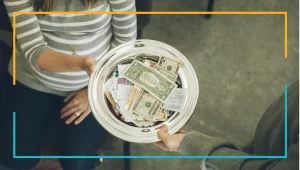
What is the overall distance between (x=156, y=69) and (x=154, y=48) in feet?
0.20

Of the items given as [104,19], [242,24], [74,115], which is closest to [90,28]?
[104,19]

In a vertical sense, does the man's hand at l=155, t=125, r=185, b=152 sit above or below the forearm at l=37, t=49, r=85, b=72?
below

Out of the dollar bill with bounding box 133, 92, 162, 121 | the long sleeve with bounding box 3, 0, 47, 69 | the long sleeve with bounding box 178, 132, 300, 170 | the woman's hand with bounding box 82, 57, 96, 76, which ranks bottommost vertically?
the long sleeve with bounding box 178, 132, 300, 170

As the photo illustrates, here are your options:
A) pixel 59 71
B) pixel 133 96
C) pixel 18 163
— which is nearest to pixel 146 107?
pixel 133 96

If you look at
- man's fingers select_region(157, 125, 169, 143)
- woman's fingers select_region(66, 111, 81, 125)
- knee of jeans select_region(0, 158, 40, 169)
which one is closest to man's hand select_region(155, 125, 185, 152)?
man's fingers select_region(157, 125, 169, 143)

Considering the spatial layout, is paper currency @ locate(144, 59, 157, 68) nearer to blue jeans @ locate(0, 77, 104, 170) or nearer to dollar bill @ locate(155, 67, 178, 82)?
dollar bill @ locate(155, 67, 178, 82)

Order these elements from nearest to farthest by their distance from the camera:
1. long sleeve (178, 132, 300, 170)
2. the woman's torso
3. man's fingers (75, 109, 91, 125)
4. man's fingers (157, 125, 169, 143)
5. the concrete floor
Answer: long sleeve (178, 132, 300, 170) < man's fingers (157, 125, 169, 143) < the woman's torso < man's fingers (75, 109, 91, 125) < the concrete floor

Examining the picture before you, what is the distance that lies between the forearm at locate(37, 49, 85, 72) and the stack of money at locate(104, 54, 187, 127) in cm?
13

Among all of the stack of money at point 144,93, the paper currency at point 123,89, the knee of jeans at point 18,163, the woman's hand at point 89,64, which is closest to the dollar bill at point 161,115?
the stack of money at point 144,93

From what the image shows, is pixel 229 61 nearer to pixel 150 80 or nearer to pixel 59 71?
pixel 150 80

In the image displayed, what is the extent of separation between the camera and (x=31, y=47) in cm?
116

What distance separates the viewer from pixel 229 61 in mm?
1799

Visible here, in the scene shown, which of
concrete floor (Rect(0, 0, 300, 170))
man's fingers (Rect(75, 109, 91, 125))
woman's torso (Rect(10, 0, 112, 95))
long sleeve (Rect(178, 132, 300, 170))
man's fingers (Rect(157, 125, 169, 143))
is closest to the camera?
long sleeve (Rect(178, 132, 300, 170))

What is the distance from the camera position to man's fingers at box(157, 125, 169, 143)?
1.02 m
